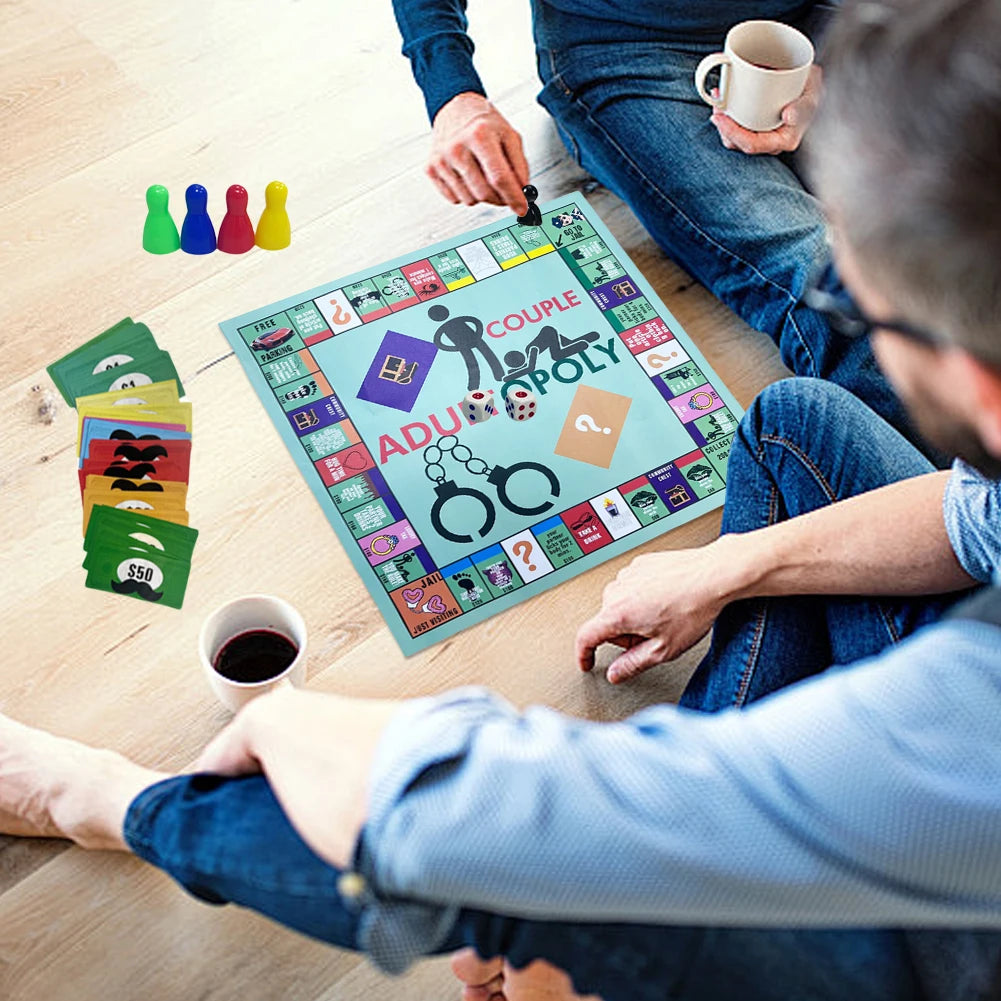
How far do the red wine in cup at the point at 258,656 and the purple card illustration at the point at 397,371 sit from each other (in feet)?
1.20

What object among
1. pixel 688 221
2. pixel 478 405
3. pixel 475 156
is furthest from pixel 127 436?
pixel 688 221

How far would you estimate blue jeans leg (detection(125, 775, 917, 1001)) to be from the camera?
0.81m

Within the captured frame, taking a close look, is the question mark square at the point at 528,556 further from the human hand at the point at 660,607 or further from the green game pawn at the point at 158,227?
the green game pawn at the point at 158,227

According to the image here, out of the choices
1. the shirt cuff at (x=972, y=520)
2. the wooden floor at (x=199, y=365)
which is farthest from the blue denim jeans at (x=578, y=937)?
the shirt cuff at (x=972, y=520)

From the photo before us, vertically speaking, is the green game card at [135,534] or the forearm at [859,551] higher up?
the green game card at [135,534]

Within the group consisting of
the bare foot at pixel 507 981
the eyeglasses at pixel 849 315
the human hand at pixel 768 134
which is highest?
the eyeglasses at pixel 849 315

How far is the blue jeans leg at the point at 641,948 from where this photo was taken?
31.9 inches

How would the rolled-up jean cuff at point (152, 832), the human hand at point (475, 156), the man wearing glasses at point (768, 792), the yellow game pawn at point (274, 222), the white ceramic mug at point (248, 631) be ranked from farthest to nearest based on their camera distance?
the yellow game pawn at point (274, 222)
the human hand at point (475, 156)
the white ceramic mug at point (248, 631)
the rolled-up jean cuff at point (152, 832)
the man wearing glasses at point (768, 792)

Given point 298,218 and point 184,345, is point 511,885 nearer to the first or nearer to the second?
point 184,345

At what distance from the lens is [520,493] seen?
1.41 meters

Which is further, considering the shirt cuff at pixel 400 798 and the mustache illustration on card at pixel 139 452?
the mustache illustration on card at pixel 139 452

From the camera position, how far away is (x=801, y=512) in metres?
1.22

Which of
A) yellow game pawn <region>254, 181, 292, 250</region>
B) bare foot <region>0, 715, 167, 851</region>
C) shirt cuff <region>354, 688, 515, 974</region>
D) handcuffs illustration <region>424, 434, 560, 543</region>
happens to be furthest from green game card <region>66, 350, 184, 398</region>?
shirt cuff <region>354, 688, 515, 974</region>

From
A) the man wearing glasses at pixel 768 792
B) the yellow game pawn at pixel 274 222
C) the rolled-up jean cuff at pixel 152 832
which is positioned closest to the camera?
the man wearing glasses at pixel 768 792
